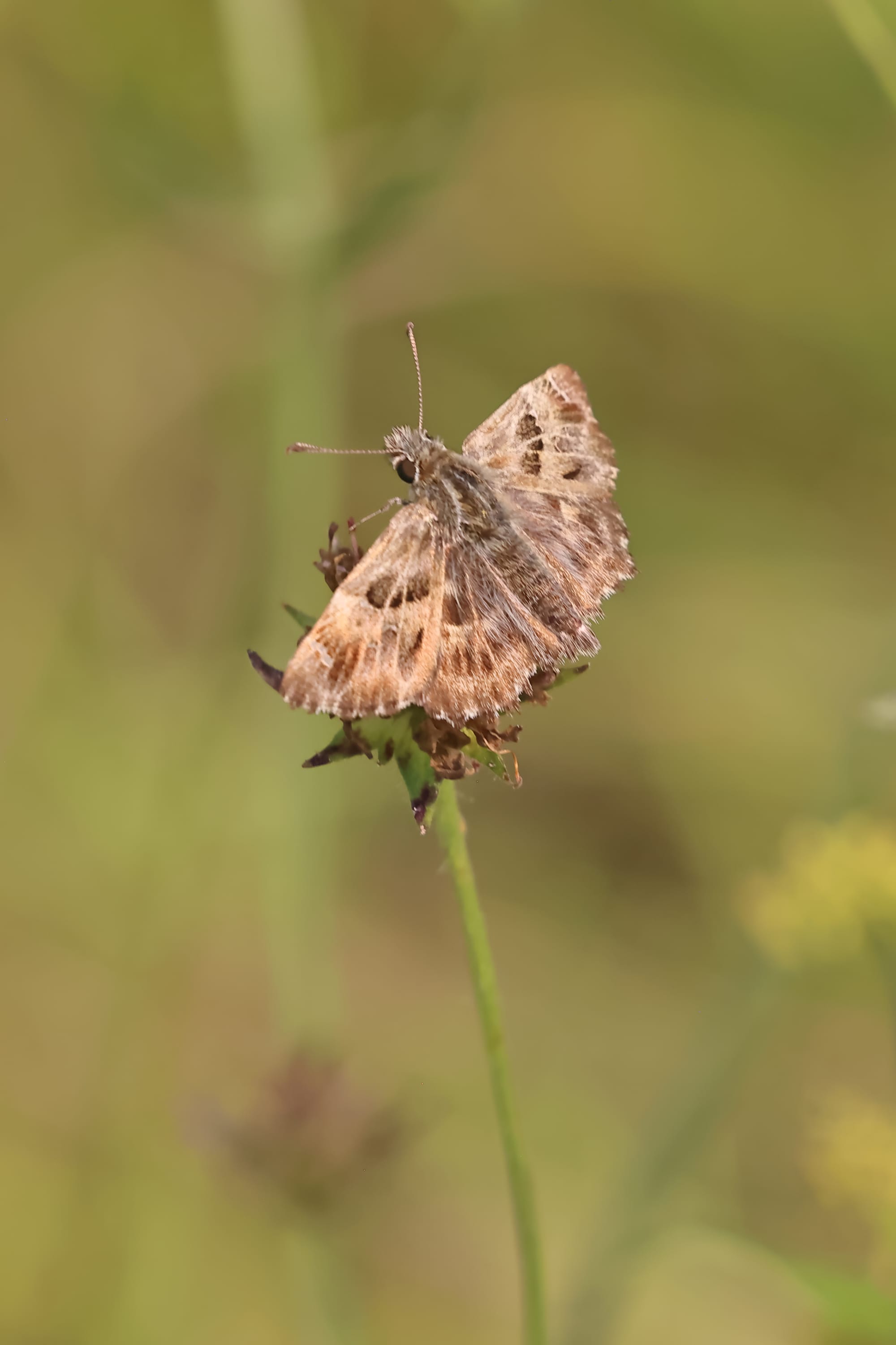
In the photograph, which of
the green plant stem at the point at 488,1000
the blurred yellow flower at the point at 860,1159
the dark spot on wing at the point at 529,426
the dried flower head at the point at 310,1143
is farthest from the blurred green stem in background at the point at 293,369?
the green plant stem at the point at 488,1000

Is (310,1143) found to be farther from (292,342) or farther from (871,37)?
(871,37)

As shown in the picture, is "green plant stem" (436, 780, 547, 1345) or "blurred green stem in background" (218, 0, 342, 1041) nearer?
"green plant stem" (436, 780, 547, 1345)

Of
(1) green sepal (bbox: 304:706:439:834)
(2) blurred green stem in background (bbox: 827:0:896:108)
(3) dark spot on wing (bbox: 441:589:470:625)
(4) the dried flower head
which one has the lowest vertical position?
(4) the dried flower head

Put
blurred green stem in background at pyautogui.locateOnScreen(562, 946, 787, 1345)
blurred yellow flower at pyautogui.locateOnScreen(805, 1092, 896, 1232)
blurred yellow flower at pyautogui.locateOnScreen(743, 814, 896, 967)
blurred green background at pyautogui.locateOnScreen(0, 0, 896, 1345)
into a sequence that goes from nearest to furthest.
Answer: blurred yellow flower at pyautogui.locateOnScreen(805, 1092, 896, 1232) → blurred yellow flower at pyautogui.locateOnScreen(743, 814, 896, 967) → blurred green stem in background at pyautogui.locateOnScreen(562, 946, 787, 1345) → blurred green background at pyautogui.locateOnScreen(0, 0, 896, 1345)

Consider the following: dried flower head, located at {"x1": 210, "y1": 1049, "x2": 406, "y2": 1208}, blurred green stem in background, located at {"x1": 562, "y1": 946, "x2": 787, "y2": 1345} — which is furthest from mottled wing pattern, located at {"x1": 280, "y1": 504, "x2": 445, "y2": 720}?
blurred green stem in background, located at {"x1": 562, "y1": 946, "x2": 787, "y2": 1345}

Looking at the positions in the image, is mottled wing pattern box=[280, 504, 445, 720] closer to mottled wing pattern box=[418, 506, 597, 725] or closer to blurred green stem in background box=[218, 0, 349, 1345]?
mottled wing pattern box=[418, 506, 597, 725]

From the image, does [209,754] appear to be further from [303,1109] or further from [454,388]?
[454,388]

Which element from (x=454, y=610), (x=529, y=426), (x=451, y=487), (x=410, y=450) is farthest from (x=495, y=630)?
(x=529, y=426)

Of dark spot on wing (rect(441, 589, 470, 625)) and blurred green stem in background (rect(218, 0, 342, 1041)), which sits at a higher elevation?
blurred green stem in background (rect(218, 0, 342, 1041))

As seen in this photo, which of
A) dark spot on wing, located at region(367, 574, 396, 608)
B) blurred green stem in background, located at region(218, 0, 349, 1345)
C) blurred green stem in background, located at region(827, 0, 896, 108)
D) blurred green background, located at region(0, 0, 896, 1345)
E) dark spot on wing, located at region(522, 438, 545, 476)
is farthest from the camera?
blurred green background, located at region(0, 0, 896, 1345)
